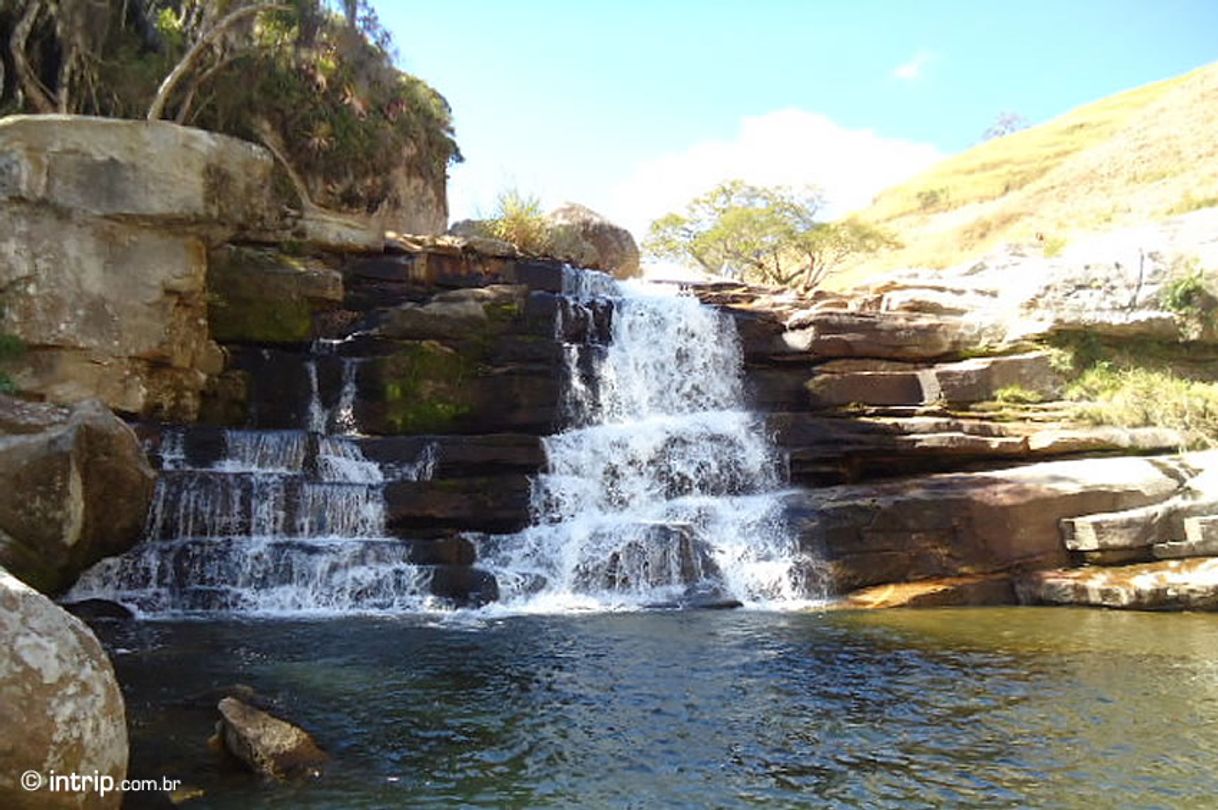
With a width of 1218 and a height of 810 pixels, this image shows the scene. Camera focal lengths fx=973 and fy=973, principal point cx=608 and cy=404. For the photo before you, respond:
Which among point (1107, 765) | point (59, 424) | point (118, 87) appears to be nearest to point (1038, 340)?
point (1107, 765)

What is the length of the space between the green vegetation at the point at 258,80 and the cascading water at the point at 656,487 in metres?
9.39

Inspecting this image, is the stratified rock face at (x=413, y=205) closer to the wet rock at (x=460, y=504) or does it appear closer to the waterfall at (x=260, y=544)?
the waterfall at (x=260, y=544)

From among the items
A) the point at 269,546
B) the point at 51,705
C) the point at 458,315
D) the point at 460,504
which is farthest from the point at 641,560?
the point at 51,705

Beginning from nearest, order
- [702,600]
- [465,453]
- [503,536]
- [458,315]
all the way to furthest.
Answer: [702,600] < [503,536] < [465,453] < [458,315]

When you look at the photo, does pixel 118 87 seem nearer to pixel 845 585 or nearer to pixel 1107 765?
pixel 845 585

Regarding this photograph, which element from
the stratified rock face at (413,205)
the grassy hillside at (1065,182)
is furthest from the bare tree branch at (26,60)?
the grassy hillside at (1065,182)

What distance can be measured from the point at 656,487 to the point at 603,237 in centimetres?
1753

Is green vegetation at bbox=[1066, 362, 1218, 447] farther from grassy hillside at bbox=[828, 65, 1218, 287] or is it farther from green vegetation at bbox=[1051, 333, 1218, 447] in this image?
grassy hillside at bbox=[828, 65, 1218, 287]

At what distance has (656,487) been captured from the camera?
17.3 metres

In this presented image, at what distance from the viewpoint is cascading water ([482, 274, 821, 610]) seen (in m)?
14.6

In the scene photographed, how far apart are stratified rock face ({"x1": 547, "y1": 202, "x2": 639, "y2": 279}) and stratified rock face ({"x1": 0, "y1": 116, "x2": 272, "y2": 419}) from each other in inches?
664

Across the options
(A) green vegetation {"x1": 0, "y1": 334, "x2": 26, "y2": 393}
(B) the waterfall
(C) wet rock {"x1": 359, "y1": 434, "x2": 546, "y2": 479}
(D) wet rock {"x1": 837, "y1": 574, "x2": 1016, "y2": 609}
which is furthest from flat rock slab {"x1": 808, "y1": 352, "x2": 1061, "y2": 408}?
(A) green vegetation {"x1": 0, "y1": 334, "x2": 26, "y2": 393}

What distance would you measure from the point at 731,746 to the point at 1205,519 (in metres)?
11.1

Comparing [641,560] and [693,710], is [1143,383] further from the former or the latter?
[693,710]
